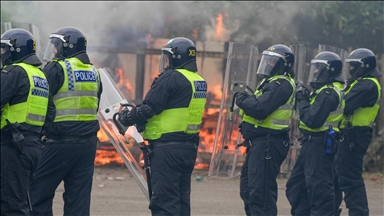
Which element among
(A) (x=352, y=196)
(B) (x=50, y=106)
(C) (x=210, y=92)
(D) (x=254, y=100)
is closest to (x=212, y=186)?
(C) (x=210, y=92)

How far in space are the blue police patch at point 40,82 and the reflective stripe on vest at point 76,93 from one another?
1.53ft

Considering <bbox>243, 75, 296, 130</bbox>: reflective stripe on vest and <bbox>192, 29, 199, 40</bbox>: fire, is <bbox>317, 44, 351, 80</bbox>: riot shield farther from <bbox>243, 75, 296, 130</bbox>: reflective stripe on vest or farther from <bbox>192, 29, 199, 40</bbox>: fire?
<bbox>192, 29, 199, 40</bbox>: fire

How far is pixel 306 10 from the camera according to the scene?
15031 millimetres

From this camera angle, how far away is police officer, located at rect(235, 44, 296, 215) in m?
7.65

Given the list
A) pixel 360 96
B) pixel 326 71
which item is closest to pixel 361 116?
pixel 360 96

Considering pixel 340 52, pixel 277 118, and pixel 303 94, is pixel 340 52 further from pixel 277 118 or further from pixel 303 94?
pixel 277 118

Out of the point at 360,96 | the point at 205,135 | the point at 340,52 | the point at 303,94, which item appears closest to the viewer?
the point at 303,94

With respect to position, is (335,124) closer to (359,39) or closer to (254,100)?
(254,100)

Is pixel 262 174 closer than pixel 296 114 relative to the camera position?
Yes

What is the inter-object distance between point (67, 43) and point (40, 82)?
0.82m

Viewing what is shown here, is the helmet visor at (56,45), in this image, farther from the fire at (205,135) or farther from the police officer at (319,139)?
the fire at (205,135)

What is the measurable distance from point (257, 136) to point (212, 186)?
477cm

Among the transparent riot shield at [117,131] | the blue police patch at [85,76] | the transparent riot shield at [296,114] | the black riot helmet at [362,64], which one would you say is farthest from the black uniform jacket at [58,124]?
the transparent riot shield at [296,114]

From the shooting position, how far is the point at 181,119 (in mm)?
7125
